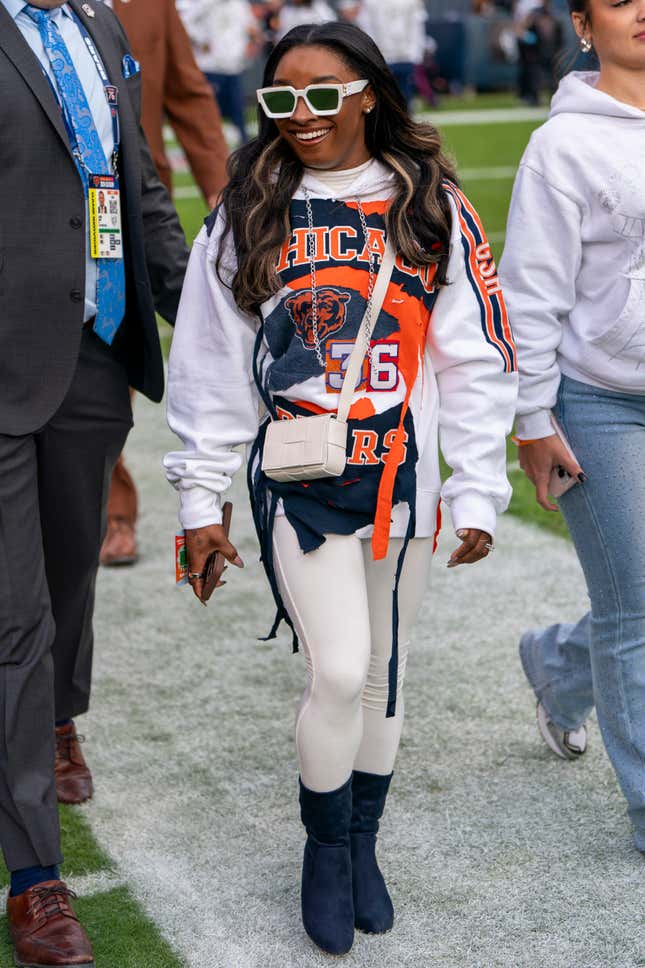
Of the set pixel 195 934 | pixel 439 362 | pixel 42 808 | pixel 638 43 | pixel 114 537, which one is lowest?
pixel 114 537

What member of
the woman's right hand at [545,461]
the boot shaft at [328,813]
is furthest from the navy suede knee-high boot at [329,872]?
the woman's right hand at [545,461]

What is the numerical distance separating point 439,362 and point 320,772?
90 cm

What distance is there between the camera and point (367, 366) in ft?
9.95

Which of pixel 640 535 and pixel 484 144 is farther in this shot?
pixel 484 144

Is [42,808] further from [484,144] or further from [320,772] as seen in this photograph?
[484,144]

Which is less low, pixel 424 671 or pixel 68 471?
pixel 68 471

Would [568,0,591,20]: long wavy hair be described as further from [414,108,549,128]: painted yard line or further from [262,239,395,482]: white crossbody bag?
[414,108,549,128]: painted yard line

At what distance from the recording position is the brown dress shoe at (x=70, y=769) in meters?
3.98

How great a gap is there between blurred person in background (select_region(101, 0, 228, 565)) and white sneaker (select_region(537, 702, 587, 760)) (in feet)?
6.85

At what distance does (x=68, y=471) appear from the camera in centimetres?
351

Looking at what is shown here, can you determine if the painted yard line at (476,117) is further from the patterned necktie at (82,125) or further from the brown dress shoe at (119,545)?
the patterned necktie at (82,125)

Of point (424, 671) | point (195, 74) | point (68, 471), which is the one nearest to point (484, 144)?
point (195, 74)

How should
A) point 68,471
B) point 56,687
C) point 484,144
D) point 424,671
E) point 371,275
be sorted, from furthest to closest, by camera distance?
point 484,144 < point 424,671 < point 56,687 < point 68,471 < point 371,275

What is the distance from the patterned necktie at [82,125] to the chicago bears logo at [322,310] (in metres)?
0.59
